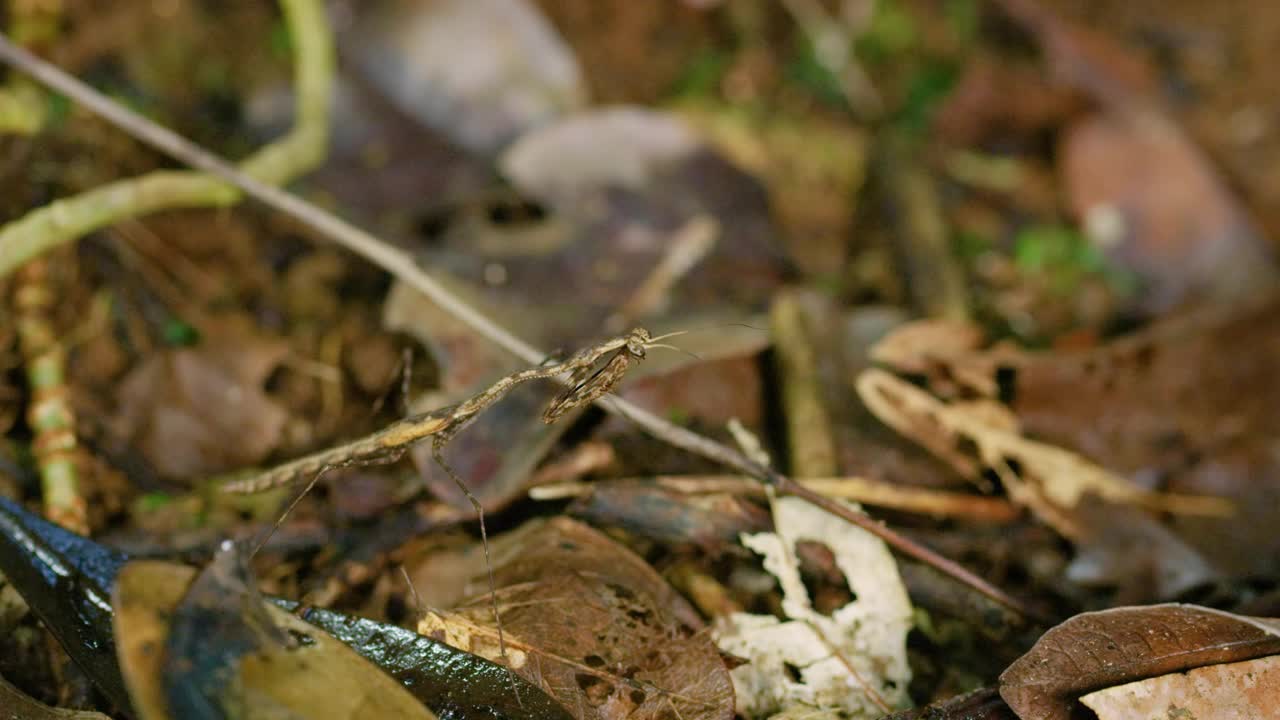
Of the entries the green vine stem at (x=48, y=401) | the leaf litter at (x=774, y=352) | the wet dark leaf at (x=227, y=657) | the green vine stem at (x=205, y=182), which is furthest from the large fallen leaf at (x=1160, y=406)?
the green vine stem at (x=48, y=401)

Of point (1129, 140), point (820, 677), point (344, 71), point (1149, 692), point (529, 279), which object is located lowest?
point (1149, 692)

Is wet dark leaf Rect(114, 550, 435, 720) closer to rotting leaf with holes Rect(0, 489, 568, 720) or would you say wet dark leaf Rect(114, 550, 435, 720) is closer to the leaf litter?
the leaf litter

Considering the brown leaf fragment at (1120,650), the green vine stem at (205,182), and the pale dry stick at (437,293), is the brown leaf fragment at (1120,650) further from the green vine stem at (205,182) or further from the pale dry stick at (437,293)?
the green vine stem at (205,182)

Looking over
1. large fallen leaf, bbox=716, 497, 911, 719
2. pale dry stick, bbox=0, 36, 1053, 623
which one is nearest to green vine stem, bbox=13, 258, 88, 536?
pale dry stick, bbox=0, 36, 1053, 623

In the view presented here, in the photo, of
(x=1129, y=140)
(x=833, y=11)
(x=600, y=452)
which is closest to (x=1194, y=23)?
(x=1129, y=140)

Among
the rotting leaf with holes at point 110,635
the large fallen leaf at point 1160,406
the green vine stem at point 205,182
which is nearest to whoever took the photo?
the rotting leaf with holes at point 110,635

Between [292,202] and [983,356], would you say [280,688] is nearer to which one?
[292,202]
